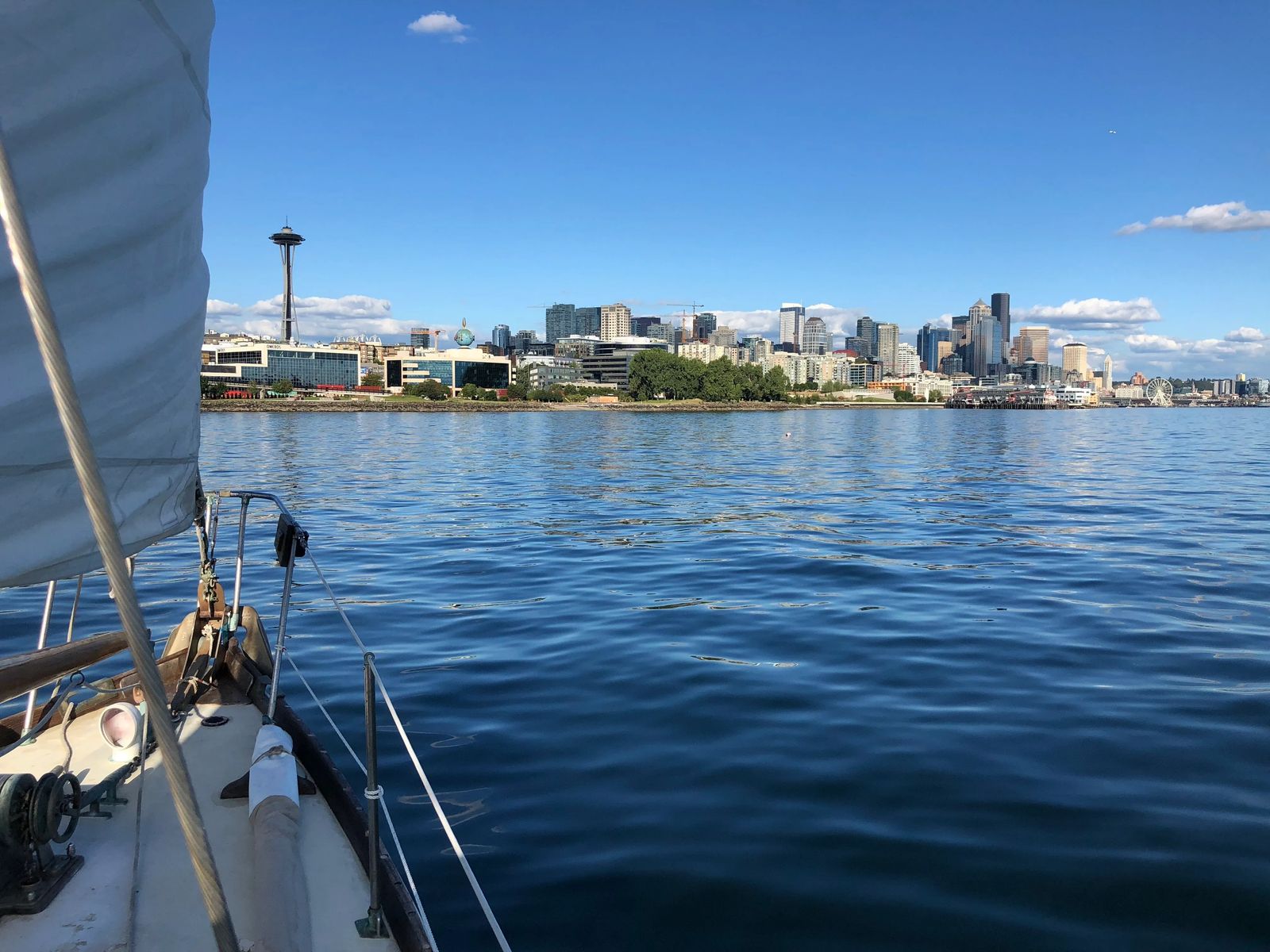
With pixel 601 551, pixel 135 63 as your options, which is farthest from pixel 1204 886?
pixel 601 551

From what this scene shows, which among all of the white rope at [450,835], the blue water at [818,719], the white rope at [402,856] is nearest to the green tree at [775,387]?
the blue water at [818,719]

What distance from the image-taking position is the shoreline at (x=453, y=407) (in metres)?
135

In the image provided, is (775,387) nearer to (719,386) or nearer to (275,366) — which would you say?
(719,386)

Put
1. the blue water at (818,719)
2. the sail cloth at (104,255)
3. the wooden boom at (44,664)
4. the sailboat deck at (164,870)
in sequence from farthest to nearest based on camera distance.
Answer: the blue water at (818,719), the wooden boom at (44,664), the sailboat deck at (164,870), the sail cloth at (104,255)

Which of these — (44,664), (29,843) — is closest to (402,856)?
(29,843)

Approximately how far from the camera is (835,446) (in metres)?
55.7

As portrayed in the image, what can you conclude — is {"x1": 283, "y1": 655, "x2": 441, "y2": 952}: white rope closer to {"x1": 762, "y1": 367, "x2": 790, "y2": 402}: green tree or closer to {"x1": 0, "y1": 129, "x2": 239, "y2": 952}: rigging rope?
{"x1": 0, "y1": 129, "x2": 239, "y2": 952}: rigging rope

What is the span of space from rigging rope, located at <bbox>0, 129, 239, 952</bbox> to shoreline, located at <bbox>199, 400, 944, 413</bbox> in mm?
130882

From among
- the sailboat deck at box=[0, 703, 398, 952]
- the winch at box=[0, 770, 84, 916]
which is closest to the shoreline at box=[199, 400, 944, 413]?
the sailboat deck at box=[0, 703, 398, 952]

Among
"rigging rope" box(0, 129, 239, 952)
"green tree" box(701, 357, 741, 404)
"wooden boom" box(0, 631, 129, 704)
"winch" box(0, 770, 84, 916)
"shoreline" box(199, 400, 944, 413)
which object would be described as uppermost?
"green tree" box(701, 357, 741, 404)

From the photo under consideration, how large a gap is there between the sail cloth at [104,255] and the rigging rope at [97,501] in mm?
860

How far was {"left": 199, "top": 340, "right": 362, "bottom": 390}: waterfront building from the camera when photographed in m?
186

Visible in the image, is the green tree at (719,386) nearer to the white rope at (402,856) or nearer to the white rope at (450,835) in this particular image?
the white rope at (402,856)

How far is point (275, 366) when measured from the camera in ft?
618
